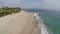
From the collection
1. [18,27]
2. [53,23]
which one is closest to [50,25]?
[53,23]

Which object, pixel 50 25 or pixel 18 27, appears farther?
pixel 50 25

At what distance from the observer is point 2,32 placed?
19.2 metres

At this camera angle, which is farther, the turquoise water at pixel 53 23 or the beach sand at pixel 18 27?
the turquoise water at pixel 53 23

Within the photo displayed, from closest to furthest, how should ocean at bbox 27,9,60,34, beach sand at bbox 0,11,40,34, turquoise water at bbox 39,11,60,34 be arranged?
beach sand at bbox 0,11,40,34, ocean at bbox 27,9,60,34, turquoise water at bbox 39,11,60,34

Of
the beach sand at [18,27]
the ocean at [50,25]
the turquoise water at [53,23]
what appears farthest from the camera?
the turquoise water at [53,23]

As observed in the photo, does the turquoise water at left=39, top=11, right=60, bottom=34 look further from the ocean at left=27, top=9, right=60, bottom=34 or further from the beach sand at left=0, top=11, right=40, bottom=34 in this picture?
the beach sand at left=0, top=11, right=40, bottom=34

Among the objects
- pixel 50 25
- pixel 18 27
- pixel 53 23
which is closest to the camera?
pixel 18 27

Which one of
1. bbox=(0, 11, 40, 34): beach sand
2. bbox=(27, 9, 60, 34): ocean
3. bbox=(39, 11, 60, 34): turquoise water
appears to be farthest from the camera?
bbox=(39, 11, 60, 34): turquoise water

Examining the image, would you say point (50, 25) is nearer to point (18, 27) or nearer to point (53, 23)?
point (53, 23)

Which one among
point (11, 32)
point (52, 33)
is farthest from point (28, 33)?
point (52, 33)

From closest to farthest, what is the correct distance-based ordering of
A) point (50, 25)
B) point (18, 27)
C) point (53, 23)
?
point (18, 27), point (50, 25), point (53, 23)

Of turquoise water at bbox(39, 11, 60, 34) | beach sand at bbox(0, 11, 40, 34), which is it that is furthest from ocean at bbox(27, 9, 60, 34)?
beach sand at bbox(0, 11, 40, 34)

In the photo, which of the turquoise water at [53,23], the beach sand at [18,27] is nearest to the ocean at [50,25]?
the turquoise water at [53,23]

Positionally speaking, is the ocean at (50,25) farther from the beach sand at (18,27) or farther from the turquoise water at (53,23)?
the beach sand at (18,27)
